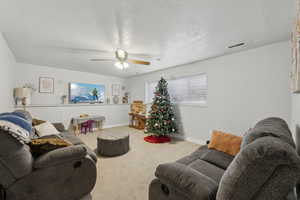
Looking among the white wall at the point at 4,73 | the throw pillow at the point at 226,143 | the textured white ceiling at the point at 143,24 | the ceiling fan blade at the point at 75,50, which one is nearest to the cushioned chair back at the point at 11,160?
the textured white ceiling at the point at 143,24

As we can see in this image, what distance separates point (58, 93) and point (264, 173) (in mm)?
5266

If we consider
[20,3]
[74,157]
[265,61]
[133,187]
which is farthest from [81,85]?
[265,61]

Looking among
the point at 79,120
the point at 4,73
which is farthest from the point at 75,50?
the point at 79,120

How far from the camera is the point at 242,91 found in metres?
2.75

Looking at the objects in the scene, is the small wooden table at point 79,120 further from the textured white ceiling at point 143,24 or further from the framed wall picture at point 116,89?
the textured white ceiling at point 143,24

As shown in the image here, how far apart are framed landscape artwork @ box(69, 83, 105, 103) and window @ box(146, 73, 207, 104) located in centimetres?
289

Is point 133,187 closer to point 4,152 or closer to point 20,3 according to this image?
point 4,152

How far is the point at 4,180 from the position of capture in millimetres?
1108

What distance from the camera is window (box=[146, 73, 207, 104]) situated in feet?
11.7

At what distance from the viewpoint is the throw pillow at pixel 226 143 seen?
67.0 inches

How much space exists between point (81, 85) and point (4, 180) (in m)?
3.95

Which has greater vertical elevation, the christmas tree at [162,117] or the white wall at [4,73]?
the white wall at [4,73]

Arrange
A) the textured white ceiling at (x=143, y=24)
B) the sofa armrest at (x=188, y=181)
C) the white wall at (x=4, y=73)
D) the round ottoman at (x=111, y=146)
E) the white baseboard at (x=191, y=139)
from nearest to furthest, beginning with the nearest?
the sofa armrest at (x=188, y=181) < the textured white ceiling at (x=143, y=24) < the white wall at (x=4, y=73) < the round ottoman at (x=111, y=146) < the white baseboard at (x=191, y=139)

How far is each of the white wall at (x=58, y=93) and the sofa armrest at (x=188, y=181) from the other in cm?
442
